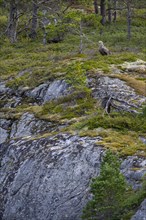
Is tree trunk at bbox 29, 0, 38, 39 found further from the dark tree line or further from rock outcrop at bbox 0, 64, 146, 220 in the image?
rock outcrop at bbox 0, 64, 146, 220

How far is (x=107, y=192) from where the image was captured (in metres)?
8.62

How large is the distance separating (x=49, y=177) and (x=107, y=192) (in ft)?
9.34

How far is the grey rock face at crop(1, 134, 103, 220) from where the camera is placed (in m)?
10.5

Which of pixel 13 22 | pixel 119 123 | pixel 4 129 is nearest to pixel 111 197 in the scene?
pixel 119 123

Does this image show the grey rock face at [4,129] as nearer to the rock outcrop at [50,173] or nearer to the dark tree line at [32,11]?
the rock outcrop at [50,173]

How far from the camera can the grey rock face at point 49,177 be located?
10.5 meters

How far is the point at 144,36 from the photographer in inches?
1486

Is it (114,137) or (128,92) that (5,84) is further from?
(114,137)

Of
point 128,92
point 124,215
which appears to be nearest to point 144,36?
point 128,92

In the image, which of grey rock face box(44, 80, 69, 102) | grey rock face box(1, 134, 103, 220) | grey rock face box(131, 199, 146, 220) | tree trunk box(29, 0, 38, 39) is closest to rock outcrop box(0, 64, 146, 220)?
grey rock face box(1, 134, 103, 220)

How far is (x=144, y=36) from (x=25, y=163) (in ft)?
90.9

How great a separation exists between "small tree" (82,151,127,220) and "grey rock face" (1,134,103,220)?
1.18 m

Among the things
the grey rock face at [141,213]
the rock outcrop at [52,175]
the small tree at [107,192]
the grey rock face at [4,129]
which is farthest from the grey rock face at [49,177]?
the grey rock face at [4,129]

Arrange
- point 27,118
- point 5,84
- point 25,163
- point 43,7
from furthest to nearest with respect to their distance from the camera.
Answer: point 43,7, point 5,84, point 27,118, point 25,163
